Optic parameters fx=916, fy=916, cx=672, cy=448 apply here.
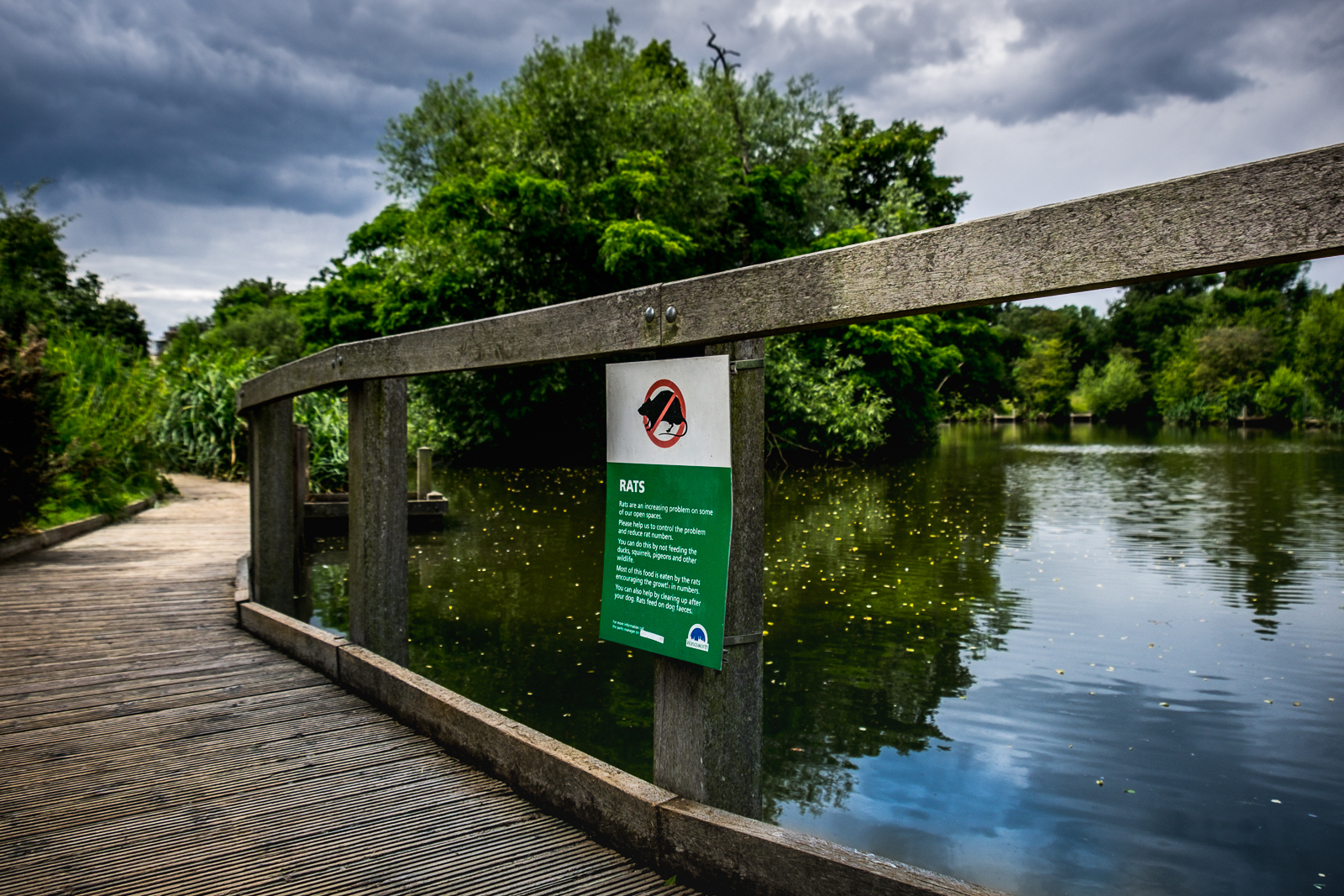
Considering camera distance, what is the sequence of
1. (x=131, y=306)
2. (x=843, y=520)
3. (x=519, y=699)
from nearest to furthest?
(x=519, y=699), (x=843, y=520), (x=131, y=306)

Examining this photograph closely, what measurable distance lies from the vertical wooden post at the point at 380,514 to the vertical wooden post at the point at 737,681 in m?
2.07

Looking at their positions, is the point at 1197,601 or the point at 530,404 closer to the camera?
the point at 1197,601

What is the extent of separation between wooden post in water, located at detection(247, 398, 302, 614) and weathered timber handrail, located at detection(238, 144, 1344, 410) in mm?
4306

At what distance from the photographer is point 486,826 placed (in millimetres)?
2844

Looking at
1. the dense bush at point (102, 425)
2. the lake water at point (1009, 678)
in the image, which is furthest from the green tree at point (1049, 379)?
the dense bush at point (102, 425)

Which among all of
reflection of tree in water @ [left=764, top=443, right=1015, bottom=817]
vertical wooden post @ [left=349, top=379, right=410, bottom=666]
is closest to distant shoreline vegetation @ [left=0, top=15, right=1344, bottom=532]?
reflection of tree in water @ [left=764, top=443, right=1015, bottom=817]

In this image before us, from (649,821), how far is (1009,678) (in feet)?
15.7

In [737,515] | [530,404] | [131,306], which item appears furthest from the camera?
[131,306]

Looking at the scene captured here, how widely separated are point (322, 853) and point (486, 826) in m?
0.48

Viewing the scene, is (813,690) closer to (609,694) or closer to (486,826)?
(609,694)

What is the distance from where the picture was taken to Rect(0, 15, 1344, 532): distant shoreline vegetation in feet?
Result: 59.1

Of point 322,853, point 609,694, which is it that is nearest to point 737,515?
point 322,853

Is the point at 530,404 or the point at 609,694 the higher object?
the point at 530,404

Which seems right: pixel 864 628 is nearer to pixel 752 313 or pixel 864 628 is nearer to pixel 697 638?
pixel 697 638
